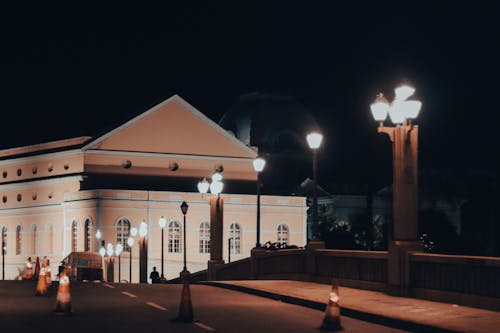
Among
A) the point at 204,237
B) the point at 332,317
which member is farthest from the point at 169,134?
the point at 332,317

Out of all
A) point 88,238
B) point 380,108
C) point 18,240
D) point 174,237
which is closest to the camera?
point 380,108

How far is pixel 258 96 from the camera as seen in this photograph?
141 m

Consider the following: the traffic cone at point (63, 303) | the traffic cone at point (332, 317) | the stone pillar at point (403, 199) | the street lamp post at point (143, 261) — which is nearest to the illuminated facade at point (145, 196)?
the street lamp post at point (143, 261)

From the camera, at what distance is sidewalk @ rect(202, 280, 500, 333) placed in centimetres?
1961

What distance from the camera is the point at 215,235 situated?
153 ft

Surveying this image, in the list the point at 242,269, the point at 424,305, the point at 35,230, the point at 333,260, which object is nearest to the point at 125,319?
the point at 424,305

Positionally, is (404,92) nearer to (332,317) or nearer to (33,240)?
(332,317)

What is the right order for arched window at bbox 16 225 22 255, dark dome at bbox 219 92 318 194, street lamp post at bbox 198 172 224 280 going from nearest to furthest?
street lamp post at bbox 198 172 224 280
arched window at bbox 16 225 22 255
dark dome at bbox 219 92 318 194

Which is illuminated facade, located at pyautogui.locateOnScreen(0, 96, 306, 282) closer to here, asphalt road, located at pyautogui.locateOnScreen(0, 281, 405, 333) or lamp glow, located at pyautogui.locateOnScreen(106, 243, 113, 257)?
lamp glow, located at pyautogui.locateOnScreen(106, 243, 113, 257)

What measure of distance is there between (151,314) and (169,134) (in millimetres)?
79247

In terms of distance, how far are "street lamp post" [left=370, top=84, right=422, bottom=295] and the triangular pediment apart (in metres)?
74.0

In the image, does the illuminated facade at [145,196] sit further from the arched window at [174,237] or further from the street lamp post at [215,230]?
the street lamp post at [215,230]

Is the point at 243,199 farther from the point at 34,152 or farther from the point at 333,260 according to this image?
the point at 333,260

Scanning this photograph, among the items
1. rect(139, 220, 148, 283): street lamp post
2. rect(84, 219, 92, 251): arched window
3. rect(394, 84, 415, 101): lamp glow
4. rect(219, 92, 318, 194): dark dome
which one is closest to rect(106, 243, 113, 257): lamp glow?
rect(84, 219, 92, 251): arched window
